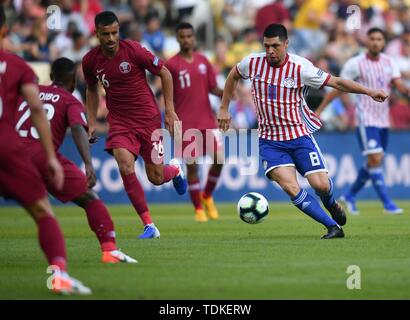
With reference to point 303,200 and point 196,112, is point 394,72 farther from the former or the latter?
point 303,200

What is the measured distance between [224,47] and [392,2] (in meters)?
6.03

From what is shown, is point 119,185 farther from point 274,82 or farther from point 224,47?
point 274,82

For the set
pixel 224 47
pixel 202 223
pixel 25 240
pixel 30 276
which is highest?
pixel 224 47

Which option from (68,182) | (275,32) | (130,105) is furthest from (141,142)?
(68,182)

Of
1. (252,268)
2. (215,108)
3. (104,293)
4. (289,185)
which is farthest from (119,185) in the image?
(104,293)

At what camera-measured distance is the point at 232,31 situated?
25.9 metres

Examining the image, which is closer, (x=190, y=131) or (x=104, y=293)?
(x=104, y=293)

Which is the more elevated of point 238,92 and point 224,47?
point 224,47

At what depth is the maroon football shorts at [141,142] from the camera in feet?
42.6

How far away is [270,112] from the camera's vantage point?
12.6 metres

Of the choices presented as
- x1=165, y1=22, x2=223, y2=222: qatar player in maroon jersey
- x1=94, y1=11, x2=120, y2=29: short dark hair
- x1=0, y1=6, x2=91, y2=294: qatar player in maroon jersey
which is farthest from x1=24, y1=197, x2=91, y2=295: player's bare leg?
x1=165, y1=22, x2=223, y2=222: qatar player in maroon jersey

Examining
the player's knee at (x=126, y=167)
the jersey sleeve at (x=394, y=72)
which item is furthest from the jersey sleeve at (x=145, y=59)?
the jersey sleeve at (x=394, y=72)

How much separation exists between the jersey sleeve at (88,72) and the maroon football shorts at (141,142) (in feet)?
2.27

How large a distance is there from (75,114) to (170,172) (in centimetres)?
388
